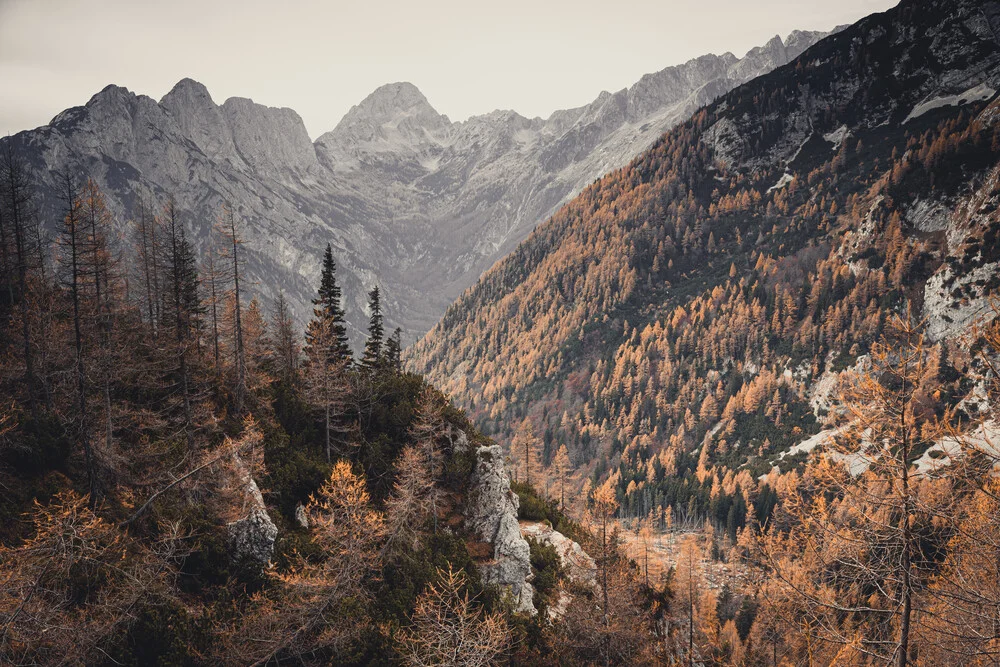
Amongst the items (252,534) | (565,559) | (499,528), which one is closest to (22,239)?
(252,534)

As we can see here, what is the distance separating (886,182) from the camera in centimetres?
17438

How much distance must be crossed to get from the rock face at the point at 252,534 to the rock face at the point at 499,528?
A: 15.5 meters

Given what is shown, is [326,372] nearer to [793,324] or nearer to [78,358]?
[78,358]

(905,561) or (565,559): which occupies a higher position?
(905,561)

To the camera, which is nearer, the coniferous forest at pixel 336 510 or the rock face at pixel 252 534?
the coniferous forest at pixel 336 510

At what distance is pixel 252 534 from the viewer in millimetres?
22391

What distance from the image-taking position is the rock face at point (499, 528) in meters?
33.1

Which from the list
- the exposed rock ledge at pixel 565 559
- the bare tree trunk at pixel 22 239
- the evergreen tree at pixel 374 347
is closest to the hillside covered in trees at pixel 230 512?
the bare tree trunk at pixel 22 239

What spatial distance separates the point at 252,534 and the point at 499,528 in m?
19.1

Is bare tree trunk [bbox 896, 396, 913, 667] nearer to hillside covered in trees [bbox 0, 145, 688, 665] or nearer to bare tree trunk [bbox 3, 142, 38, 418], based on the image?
hillside covered in trees [bbox 0, 145, 688, 665]

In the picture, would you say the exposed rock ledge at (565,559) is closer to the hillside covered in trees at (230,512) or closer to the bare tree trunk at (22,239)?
the hillside covered in trees at (230,512)

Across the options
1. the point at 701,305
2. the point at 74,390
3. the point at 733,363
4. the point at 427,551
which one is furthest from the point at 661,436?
the point at 74,390

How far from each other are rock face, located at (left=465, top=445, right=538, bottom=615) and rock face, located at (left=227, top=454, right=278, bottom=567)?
15.5m

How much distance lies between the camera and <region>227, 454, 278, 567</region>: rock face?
71.7 feet
